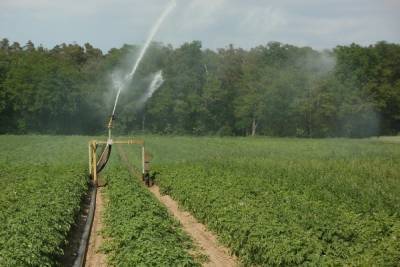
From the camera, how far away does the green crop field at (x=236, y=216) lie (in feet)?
33.9

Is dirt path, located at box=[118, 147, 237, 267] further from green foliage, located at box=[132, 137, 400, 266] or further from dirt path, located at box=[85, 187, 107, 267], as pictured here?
dirt path, located at box=[85, 187, 107, 267]

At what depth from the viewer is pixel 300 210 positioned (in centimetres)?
1404

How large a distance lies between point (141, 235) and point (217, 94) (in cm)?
6890

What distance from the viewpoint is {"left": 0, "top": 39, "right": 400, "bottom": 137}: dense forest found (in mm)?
72250

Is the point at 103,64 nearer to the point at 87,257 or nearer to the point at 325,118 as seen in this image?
the point at 325,118

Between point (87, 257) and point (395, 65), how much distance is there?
8174 cm

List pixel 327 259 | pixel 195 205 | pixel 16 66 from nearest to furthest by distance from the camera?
Result: pixel 327 259 < pixel 195 205 < pixel 16 66

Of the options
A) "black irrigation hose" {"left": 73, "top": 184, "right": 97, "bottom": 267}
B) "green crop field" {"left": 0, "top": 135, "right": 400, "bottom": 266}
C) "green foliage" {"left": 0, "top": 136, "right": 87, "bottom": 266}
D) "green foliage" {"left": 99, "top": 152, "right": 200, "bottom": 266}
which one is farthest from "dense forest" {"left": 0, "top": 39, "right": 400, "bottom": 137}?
"green foliage" {"left": 99, "top": 152, "right": 200, "bottom": 266}

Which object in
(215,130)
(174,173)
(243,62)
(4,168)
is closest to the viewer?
(174,173)

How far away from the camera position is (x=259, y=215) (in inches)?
515

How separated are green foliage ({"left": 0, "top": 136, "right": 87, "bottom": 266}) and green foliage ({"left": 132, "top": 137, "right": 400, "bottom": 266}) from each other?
4069 millimetres

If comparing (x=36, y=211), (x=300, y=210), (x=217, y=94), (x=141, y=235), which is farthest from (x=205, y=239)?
(x=217, y=94)

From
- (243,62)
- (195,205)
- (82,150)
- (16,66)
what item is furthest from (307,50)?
(195,205)

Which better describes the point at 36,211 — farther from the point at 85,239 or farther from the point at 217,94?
the point at 217,94
